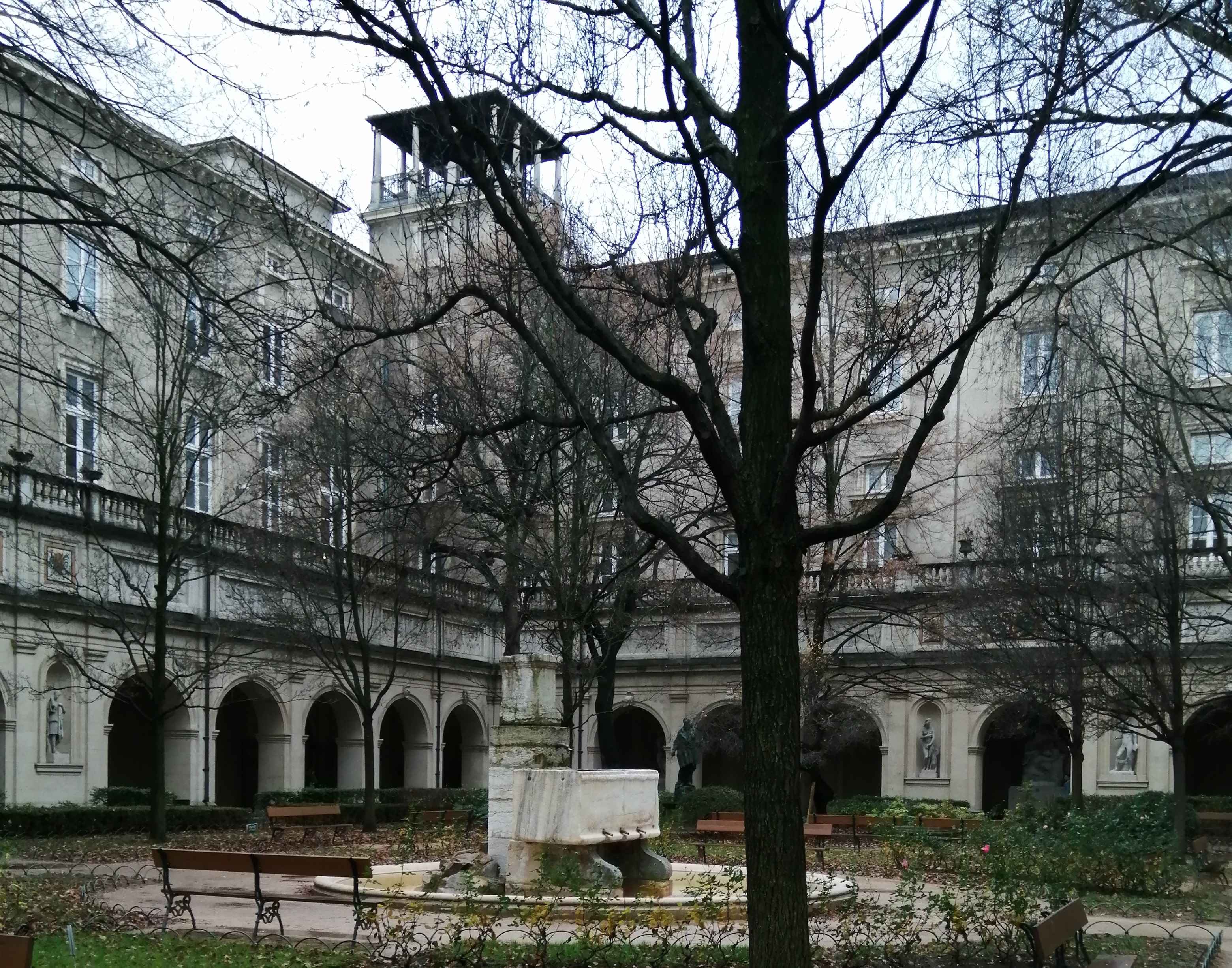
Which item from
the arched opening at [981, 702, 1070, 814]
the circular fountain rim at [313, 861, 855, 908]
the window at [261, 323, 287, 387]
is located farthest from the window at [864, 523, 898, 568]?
the window at [261, 323, 287, 387]

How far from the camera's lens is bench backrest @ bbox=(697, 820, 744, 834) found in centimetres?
2312

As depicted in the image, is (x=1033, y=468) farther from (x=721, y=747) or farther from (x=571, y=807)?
(x=571, y=807)

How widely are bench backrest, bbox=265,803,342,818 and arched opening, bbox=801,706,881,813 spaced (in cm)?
911

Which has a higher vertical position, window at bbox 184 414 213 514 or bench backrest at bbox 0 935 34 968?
window at bbox 184 414 213 514

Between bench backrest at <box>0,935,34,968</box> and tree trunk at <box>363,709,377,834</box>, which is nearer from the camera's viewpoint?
bench backrest at <box>0,935,34,968</box>

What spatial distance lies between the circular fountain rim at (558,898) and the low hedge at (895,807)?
9067 mm

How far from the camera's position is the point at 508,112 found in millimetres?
9008

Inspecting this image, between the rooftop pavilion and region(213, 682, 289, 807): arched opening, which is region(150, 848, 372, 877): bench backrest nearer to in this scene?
the rooftop pavilion

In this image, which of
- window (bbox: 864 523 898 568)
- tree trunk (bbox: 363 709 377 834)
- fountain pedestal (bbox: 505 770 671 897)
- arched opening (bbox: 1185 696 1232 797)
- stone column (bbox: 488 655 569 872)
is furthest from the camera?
arched opening (bbox: 1185 696 1232 797)

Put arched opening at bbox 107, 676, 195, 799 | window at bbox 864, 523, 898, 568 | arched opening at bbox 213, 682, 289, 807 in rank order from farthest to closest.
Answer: arched opening at bbox 213, 682, 289, 807
window at bbox 864, 523, 898, 568
arched opening at bbox 107, 676, 195, 799

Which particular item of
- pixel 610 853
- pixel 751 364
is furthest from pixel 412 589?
pixel 751 364

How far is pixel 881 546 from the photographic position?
36500mm

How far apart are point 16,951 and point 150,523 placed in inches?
685

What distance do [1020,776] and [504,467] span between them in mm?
23377
